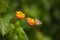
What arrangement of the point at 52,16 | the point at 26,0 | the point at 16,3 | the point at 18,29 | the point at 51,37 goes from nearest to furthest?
the point at 18,29 < the point at 16,3 < the point at 26,0 < the point at 51,37 < the point at 52,16

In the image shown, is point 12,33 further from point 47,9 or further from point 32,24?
point 47,9

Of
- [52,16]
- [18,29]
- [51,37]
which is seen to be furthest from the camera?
[52,16]

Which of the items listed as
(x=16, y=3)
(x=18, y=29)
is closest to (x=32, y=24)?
(x=18, y=29)

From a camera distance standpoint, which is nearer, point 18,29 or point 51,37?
point 18,29

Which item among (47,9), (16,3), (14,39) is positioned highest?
(14,39)

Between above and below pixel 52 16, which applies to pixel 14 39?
A: above

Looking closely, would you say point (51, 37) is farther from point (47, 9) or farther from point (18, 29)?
point (18, 29)

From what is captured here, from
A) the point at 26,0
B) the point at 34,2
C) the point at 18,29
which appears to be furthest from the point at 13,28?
the point at 34,2

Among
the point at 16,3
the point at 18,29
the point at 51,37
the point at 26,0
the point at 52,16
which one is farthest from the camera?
the point at 52,16

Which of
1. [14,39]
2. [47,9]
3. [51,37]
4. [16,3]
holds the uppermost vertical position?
[14,39]
